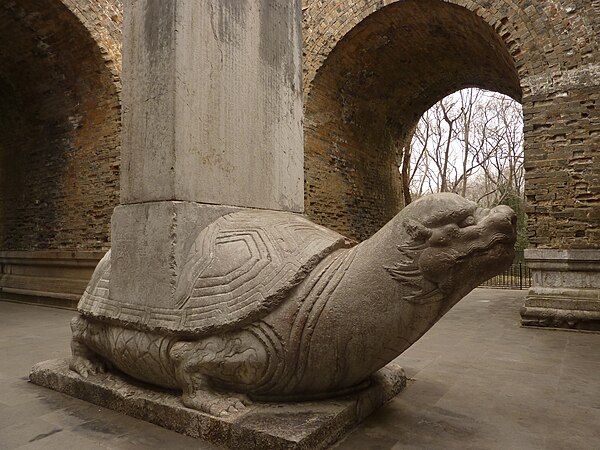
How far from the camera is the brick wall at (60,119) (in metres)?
7.40

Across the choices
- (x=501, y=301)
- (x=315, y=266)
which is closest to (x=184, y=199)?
(x=315, y=266)

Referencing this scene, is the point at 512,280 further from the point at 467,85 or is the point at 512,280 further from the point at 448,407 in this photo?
the point at 448,407

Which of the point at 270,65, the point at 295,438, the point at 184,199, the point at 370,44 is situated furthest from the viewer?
the point at 370,44

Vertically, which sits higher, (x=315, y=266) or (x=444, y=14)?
(x=444, y=14)

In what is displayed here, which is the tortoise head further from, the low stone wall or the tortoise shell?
the low stone wall

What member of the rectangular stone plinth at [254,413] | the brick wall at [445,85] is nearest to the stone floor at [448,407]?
the rectangular stone plinth at [254,413]

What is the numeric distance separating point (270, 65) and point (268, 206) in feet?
3.32

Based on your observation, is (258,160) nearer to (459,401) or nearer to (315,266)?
(315,266)

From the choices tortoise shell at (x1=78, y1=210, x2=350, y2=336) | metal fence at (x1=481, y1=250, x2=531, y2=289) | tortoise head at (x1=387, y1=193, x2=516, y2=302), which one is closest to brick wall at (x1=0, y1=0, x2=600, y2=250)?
metal fence at (x1=481, y1=250, x2=531, y2=289)

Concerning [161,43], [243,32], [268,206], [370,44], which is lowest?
[268,206]

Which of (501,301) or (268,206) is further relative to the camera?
(501,301)

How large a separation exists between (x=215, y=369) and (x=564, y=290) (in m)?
→ 5.03

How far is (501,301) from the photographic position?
8.48m

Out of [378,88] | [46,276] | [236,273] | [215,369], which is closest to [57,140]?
[46,276]
